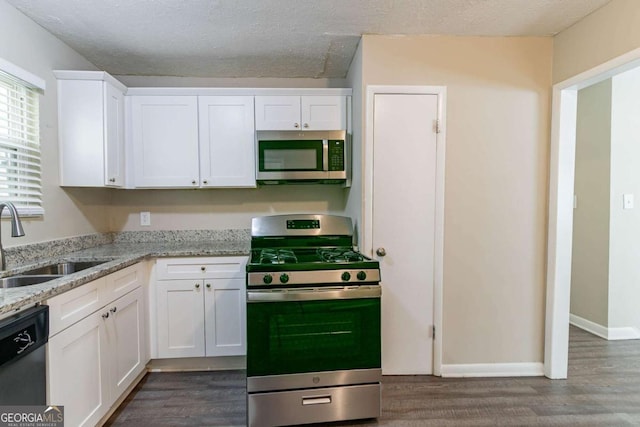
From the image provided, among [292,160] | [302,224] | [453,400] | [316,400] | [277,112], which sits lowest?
[453,400]

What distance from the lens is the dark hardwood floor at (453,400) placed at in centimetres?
186

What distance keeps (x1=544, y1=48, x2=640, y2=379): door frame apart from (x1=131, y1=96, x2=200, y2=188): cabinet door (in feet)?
8.66

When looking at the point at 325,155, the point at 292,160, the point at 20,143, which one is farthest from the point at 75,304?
the point at 325,155

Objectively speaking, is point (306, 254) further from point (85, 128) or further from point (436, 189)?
point (85, 128)

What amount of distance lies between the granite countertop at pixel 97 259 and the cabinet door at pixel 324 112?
1139 mm

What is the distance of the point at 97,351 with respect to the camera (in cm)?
170

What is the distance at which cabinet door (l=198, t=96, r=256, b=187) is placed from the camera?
2.60 m

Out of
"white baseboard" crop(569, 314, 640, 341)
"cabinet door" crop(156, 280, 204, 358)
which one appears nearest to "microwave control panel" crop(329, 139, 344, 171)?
"cabinet door" crop(156, 280, 204, 358)

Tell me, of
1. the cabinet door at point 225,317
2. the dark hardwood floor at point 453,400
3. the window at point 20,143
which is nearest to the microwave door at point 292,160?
the cabinet door at point 225,317

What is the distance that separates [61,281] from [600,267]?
13.4ft

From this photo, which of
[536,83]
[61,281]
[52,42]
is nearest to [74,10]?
[52,42]

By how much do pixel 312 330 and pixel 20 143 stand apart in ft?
6.72

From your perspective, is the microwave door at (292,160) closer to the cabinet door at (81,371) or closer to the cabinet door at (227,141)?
the cabinet door at (227,141)

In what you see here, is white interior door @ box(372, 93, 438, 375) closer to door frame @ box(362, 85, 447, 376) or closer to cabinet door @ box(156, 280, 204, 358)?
door frame @ box(362, 85, 447, 376)
